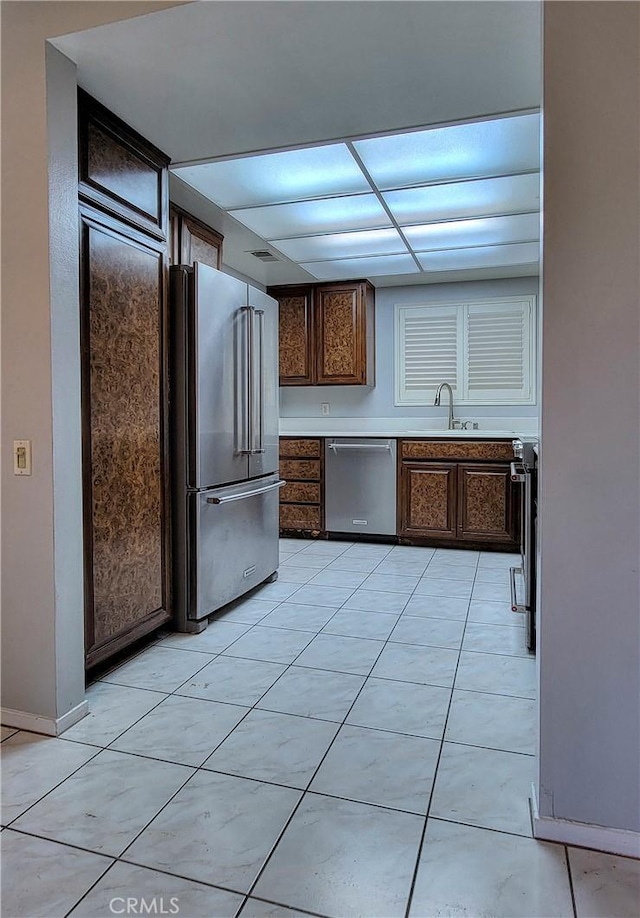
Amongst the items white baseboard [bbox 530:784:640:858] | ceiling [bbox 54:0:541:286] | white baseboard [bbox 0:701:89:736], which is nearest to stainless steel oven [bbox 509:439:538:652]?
white baseboard [bbox 530:784:640:858]

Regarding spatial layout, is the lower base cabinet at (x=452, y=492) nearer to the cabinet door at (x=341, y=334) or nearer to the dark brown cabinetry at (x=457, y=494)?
the dark brown cabinetry at (x=457, y=494)

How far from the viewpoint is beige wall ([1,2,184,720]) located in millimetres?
1862

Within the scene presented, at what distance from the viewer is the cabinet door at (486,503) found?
4.41 m

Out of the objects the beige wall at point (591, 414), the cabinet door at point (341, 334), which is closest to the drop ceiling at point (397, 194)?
the cabinet door at point (341, 334)

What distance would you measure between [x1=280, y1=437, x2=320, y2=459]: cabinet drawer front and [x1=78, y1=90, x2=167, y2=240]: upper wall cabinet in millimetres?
2514

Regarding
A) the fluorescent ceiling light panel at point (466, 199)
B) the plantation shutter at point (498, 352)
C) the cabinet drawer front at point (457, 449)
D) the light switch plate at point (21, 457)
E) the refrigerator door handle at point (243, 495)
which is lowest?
the refrigerator door handle at point (243, 495)

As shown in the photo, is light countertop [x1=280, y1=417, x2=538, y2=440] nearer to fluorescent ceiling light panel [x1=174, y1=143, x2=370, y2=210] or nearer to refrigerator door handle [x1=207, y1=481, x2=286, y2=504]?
refrigerator door handle [x1=207, y1=481, x2=286, y2=504]

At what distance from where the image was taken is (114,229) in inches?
89.0

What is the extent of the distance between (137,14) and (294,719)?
7.48ft

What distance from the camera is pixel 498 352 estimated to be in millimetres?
4969

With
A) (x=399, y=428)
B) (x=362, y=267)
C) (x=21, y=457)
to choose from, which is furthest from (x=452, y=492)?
(x=21, y=457)

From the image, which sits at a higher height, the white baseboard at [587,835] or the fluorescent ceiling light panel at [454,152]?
the fluorescent ceiling light panel at [454,152]

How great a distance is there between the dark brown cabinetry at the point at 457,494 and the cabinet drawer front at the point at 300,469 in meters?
0.72

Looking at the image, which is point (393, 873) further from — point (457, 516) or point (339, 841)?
point (457, 516)
